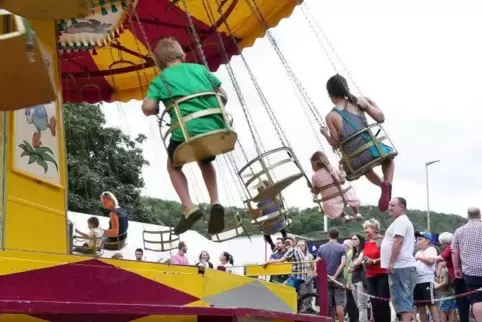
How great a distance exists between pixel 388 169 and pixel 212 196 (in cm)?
159

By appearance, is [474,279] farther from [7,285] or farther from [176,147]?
[7,285]

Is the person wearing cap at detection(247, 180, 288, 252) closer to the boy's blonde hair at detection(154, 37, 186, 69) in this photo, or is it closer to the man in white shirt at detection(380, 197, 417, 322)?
the man in white shirt at detection(380, 197, 417, 322)

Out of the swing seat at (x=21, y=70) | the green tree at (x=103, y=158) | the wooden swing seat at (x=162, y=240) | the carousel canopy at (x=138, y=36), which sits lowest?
the swing seat at (x=21, y=70)

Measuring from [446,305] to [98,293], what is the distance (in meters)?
8.05

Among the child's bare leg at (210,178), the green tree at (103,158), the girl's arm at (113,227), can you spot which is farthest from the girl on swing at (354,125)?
the green tree at (103,158)

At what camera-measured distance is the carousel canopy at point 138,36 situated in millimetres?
6723

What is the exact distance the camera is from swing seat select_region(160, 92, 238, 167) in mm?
4785

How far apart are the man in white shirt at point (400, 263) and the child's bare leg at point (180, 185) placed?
2810 millimetres

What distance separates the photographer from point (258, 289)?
507 cm

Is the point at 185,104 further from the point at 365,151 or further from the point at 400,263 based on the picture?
the point at 400,263

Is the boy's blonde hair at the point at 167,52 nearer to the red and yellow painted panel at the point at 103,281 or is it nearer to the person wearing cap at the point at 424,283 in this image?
the red and yellow painted panel at the point at 103,281

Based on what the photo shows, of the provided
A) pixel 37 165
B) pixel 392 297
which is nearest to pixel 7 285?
pixel 37 165

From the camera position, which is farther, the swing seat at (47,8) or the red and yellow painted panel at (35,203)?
the red and yellow painted panel at (35,203)

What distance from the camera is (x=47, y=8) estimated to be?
8.68 ft
